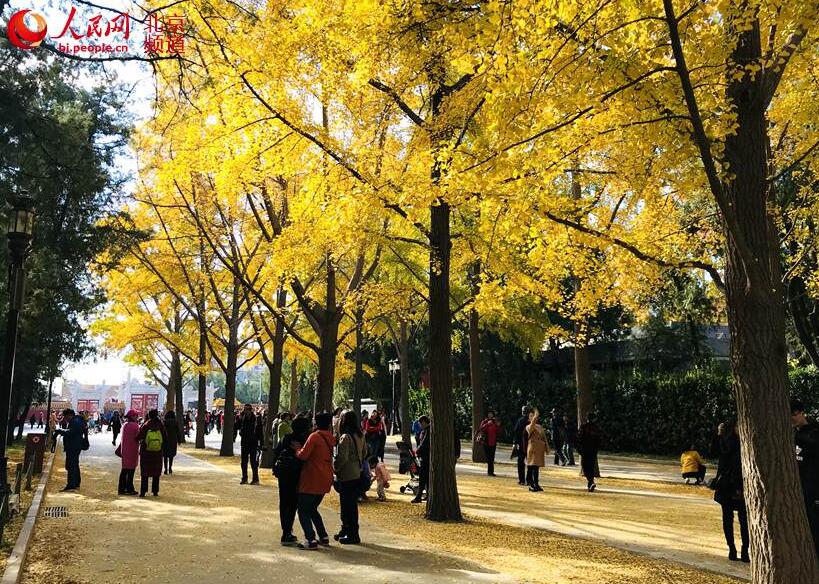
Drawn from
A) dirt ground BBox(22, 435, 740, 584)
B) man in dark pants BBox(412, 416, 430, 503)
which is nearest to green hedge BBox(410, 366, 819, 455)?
dirt ground BBox(22, 435, 740, 584)

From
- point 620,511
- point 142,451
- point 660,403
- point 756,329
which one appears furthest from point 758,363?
point 660,403

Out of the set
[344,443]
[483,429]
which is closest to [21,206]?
[344,443]

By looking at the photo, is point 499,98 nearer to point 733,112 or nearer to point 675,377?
point 733,112

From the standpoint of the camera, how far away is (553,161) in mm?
7949

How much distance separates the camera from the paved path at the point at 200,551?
259 inches

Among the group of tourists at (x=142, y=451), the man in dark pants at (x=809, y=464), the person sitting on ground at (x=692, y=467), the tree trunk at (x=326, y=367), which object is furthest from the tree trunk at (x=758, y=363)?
the person sitting on ground at (x=692, y=467)

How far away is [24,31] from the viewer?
8906 mm

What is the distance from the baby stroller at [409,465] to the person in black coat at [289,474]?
4.96 m

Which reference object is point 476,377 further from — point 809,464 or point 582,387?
point 809,464

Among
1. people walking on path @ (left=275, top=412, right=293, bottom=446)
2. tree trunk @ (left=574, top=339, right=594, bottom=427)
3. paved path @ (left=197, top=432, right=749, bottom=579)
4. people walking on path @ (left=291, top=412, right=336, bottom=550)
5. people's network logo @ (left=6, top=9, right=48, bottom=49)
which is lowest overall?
paved path @ (left=197, top=432, right=749, bottom=579)

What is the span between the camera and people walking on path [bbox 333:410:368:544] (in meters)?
8.37

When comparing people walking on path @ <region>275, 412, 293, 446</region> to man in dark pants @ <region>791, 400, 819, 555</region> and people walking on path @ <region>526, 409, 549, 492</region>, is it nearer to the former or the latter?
people walking on path @ <region>526, 409, 549, 492</region>

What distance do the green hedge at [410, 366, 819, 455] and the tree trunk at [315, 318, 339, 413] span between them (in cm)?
1455

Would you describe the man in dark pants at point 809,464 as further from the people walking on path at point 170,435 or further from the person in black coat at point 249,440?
the people walking on path at point 170,435
